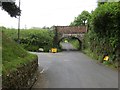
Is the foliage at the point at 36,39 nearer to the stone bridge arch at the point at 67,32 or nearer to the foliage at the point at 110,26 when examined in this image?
the stone bridge arch at the point at 67,32

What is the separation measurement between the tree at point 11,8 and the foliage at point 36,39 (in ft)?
147

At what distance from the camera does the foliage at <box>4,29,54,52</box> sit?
202 feet

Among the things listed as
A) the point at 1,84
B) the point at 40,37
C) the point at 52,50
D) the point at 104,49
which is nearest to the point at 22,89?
the point at 1,84

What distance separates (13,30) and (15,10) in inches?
1912

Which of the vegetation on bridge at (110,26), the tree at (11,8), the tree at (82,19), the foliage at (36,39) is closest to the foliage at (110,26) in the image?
the vegetation on bridge at (110,26)

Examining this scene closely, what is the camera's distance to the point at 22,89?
1450 cm

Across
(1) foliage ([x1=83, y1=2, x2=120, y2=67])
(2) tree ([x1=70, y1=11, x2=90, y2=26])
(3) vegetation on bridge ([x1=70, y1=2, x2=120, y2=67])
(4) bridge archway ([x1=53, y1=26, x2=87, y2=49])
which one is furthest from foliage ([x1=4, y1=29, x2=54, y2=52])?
(2) tree ([x1=70, y1=11, x2=90, y2=26])

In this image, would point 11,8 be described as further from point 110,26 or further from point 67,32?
point 67,32

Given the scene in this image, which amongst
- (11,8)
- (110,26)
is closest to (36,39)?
(110,26)

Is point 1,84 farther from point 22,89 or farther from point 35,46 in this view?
point 35,46

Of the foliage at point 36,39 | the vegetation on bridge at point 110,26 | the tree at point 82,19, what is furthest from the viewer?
the tree at point 82,19

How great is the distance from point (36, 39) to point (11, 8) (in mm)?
46759

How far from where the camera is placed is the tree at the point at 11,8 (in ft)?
50.8

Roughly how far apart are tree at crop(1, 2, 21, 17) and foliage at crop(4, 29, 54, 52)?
4481 centimetres
